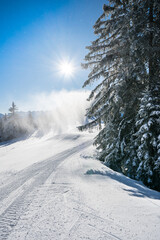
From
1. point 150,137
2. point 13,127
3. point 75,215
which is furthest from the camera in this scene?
point 13,127

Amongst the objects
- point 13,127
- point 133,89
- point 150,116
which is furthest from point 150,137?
point 13,127

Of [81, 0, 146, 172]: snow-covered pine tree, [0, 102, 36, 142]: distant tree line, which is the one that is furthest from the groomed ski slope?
[0, 102, 36, 142]: distant tree line

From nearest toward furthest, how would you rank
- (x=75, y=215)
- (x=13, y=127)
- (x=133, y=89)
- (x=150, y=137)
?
(x=75, y=215), (x=150, y=137), (x=133, y=89), (x=13, y=127)

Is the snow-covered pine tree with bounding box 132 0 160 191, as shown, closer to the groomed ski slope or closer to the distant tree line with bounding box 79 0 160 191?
the distant tree line with bounding box 79 0 160 191

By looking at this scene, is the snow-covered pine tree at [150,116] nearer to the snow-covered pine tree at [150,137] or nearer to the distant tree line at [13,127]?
the snow-covered pine tree at [150,137]

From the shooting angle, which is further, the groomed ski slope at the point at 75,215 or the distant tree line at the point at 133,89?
the distant tree line at the point at 133,89

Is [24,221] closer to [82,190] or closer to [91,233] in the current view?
[91,233]

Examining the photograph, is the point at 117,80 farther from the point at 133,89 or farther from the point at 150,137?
the point at 150,137

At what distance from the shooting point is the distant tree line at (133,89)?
499 centimetres

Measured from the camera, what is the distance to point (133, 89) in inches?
246

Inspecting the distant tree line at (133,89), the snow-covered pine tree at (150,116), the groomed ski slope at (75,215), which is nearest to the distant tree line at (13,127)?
the distant tree line at (133,89)

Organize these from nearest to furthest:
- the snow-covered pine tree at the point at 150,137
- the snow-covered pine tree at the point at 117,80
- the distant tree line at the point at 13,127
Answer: the snow-covered pine tree at the point at 150,137 < the snow-covered pine tree at the point at 117,80 < the distant tree line at the point at 13,127

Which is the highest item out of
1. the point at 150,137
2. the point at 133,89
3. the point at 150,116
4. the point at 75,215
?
Result: the point at 133,89

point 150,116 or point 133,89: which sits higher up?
point 133,89
